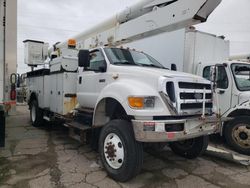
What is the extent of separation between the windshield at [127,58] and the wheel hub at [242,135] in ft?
8.00

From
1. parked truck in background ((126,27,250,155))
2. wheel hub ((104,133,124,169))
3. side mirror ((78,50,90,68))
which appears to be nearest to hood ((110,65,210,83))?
side mirror ((78,50,90,68))

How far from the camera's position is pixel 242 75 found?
6.50 m

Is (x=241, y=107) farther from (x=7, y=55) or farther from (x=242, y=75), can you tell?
(x=7, y=55)

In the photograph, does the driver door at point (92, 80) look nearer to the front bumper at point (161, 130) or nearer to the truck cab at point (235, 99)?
the front bumper at point (161, 130)

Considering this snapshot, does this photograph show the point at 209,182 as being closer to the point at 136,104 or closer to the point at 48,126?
the point at 136,104

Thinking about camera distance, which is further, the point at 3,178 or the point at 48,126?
the point at 48,126

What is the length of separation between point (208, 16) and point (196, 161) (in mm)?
2919

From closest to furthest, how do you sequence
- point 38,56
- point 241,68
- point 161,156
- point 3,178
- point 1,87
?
point 3,178 → point 1,87 → point 161,156 → point 241,68 → point 38,56

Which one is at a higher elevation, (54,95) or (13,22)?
(13,22)

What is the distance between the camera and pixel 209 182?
13.8 ft

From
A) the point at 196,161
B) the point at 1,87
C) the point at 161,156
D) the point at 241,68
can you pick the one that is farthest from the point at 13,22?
the point at 241,68

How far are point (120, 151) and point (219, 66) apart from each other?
153 inches

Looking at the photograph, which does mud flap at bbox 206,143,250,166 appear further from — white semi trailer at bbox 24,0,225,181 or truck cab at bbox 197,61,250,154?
white semi trailer at bbox 24,0,225,181

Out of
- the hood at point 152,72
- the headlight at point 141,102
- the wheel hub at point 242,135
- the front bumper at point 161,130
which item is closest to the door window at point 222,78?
the wheel hub at point 242,135
